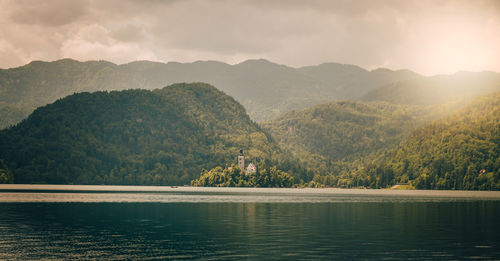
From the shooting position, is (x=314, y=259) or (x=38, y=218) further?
(x=38, y=218)

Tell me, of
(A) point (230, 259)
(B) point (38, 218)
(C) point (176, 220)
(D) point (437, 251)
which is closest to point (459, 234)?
(D) point (437, 251)

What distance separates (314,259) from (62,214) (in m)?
61.4

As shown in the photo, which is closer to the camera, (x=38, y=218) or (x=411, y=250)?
(x=411, y=250)

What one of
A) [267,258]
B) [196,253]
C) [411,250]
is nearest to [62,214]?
[196,253]

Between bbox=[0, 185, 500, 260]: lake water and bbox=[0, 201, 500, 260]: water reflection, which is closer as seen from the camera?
bbox=[0, 185, 500, 260]: lake water

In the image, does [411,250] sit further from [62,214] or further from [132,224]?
[62,214]

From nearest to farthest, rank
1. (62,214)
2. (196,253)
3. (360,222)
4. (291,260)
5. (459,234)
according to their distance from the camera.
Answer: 1. (291,260)
2. (196,253)
3. (459,234)
4. (360,222)
5. (62,214)

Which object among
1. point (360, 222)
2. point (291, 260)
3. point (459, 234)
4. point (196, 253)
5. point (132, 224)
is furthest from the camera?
point (360, 222)

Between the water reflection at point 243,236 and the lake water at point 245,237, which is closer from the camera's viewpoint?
the lake water at point 245,237

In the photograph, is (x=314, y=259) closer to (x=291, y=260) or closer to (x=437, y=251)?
(x=291, y=260)

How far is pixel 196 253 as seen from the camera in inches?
2165

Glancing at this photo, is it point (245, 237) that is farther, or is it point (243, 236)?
point (243, 236)

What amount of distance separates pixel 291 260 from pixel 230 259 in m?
5.71

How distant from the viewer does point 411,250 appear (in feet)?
191
